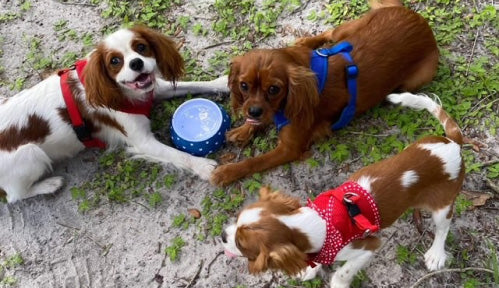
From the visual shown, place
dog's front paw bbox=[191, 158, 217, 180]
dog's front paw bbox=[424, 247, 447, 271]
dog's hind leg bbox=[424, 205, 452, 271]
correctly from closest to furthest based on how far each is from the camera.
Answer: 1. dog's hind leg bbox=[424, 205, 452, 271]
2. dog's front paw bbox=[424, 247, 447, 271]
3. dog's front paw bbox=[191, 158, 217, 180]

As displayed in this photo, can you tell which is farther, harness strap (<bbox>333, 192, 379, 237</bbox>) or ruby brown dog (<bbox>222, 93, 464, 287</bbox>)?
harness strap (<bbox>333, 192, 379, 237</bbox>)

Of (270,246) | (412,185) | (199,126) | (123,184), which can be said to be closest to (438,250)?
(412,185)

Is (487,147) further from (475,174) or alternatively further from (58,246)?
(58,246)

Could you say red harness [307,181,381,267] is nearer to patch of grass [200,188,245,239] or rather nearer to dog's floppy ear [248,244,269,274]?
dog's floppy ear [248,244,269,274]

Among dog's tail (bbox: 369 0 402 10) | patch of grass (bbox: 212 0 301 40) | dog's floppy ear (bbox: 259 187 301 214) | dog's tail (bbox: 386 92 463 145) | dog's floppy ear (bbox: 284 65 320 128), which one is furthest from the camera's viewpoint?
patch of grass (bbox: 212 0 301 40)

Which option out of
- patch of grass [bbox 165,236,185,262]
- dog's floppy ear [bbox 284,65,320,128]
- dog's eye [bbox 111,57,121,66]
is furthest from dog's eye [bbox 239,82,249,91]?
patch of grass [bbox 165,236,185,262]

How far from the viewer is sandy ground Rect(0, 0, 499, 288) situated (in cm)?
373

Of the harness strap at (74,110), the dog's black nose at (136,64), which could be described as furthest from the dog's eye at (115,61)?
the harness strap at (74,110)

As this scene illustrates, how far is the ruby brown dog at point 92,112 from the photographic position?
393cm

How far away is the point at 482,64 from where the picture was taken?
442cm

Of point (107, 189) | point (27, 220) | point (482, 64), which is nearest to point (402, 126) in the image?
point (482, 64)

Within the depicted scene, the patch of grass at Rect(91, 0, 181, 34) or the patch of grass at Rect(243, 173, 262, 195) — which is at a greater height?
the patch of grass at Rect(91, 0, 181, 34)

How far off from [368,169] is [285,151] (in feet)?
3.41

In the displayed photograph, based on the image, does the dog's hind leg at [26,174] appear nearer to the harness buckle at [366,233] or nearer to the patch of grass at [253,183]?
the patch of grass at [253,183]
